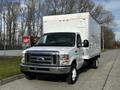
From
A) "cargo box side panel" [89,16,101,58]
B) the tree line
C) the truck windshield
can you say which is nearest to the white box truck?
the truck windshield

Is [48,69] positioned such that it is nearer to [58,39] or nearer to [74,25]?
[58,39]

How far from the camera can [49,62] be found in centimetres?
1004

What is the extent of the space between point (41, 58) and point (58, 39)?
6.23ft

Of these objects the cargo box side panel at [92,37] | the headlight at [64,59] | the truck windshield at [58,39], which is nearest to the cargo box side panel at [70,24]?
the cargo box side panel at [92,37]

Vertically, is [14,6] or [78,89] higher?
[14,6]

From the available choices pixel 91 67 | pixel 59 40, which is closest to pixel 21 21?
pixel 91 67

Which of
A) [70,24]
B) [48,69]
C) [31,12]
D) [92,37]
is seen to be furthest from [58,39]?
[31,12]

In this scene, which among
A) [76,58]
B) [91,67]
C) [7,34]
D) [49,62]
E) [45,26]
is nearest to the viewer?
[49,62]

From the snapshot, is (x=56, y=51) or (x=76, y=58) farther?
(x=76, y=58)

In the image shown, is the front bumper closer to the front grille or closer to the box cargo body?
the front grille

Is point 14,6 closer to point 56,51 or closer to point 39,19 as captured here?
point 39,19

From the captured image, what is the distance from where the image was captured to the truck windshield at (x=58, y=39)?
37.3 feet

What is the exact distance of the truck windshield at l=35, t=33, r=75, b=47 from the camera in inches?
447

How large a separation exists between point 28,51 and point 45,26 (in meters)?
3.40
